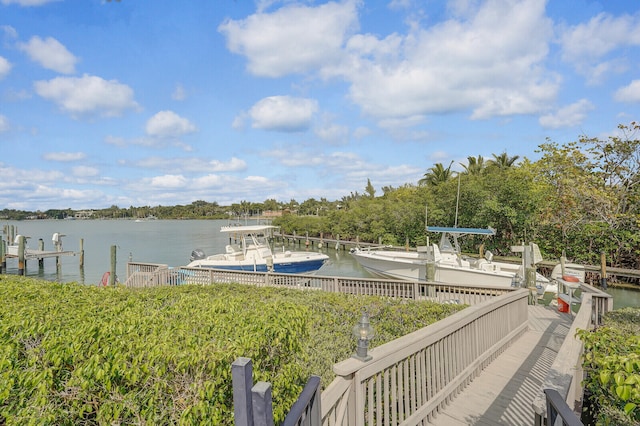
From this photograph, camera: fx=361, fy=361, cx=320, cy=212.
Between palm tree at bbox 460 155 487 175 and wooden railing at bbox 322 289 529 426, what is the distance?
34.9m

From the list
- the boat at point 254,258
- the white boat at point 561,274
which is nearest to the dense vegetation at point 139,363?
the white boat at point 561,274

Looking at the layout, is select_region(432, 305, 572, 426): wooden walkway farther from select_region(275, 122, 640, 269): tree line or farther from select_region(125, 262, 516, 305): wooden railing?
select_region(275, 122, 640, 269): tree line

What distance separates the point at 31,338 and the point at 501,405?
16.1ft

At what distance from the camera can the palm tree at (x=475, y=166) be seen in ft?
127

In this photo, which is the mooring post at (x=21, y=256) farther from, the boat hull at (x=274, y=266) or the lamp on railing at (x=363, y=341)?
the lamp on railing at (x=363, y=341)

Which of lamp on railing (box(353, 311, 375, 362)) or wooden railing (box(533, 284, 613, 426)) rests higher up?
lamp on railing (box(353, 311, 375, 362))

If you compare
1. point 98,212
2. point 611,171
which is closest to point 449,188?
point 611,171

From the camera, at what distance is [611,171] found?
60.8 feet

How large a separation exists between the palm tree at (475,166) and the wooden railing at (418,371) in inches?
1372

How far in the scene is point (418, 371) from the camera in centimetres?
365

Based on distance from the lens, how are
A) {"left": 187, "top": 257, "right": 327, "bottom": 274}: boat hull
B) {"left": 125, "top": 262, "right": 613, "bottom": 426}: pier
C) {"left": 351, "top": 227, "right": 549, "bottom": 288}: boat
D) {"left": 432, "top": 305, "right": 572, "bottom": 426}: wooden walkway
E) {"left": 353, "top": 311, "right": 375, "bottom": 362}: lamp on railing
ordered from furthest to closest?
1. {"left": 187, "top": 257, "right": 327, "bottom": 274}: boat hull
2. {"left": 351, "top": 227, "right": 549, "bottom": 288}: boat
3. {"left": 432, "top": 305, "right": 572, "bottom": 426}: wooden walkway
4. {"left": 353, "top": 311, "right": 375, "bottom": 362}: lamp on railing
5. {"left": 125, "top": 262, "right": 613, "bottom": 426}: pier

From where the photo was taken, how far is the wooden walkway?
13.1 ft

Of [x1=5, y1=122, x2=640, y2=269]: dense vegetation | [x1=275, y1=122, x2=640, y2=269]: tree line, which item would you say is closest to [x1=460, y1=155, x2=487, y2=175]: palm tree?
[x1=5, y1=122, x2=640, y2=269]: dense vegetation

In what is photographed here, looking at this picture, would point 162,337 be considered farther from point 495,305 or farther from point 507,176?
point 507,176
